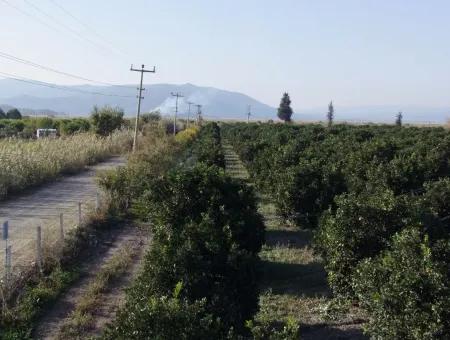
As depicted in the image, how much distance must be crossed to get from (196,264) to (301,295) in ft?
11.7

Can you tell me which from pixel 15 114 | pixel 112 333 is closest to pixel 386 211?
pixel 112 333

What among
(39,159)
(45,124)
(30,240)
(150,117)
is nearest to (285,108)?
(150,117)

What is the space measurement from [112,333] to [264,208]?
13257 millimetres

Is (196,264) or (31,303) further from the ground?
(196,264)

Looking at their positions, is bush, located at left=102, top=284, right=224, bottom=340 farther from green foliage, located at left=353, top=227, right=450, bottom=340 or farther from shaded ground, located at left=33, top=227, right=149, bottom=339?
shaded ground, located at left=33, top=227, right=149, bottom=339

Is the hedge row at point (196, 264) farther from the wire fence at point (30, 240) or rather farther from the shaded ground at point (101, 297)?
the wire fence at point (30, 240)

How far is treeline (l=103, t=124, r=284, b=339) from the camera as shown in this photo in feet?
14.0

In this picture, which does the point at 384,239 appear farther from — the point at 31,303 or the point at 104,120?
the point at 104,120

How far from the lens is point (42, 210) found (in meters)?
15.7

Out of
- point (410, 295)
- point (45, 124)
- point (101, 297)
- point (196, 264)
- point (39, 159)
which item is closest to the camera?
point (410, 295)

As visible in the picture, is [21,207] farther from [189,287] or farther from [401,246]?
[401,246]

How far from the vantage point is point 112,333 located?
438cm

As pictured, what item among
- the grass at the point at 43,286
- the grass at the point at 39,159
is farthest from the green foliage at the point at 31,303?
the grass at the point at 39,159

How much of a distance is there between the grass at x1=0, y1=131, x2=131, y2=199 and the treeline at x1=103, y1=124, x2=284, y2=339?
7.34 m
